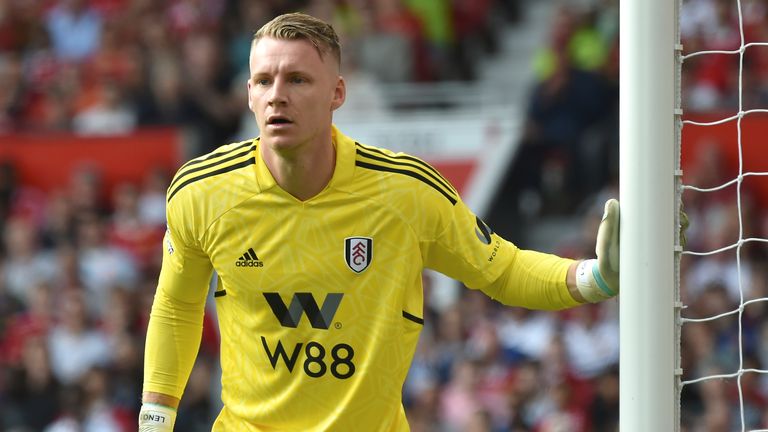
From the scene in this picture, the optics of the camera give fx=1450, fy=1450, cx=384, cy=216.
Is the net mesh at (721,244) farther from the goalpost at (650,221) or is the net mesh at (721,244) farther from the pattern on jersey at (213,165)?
the pattern on jersey at (213,165)

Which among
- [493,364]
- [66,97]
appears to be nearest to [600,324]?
[493,364]

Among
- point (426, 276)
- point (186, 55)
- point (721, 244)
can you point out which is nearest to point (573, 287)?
point (721, 244)

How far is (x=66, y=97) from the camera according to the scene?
43.0 ft

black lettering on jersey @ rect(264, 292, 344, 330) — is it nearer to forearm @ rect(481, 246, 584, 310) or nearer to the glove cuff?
forearm @ rect(481, 246, 584, 310)

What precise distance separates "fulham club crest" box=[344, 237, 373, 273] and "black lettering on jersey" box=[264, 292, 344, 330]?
0.33ft

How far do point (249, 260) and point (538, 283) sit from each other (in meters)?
0.88

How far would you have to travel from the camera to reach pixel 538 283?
4.42m

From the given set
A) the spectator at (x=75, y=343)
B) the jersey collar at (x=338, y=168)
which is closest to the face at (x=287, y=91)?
the jersey collar at (x=338, y=168)

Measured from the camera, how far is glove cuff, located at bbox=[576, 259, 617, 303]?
14.2ft

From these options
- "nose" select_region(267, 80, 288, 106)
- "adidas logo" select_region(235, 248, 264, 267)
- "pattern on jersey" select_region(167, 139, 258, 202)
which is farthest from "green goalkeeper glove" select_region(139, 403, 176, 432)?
"nose" select_region(267, 80, 288, 106)

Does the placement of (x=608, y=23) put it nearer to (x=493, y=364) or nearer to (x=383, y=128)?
(x=383, y=128)

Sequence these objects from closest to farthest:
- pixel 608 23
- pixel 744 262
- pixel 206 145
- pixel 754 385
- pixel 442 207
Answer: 1. pixel 442 207
2. pixel 754 385
3. pixel 744 262
4. pixel 608 23
5. pixel 206 145

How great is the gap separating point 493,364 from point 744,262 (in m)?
1.73

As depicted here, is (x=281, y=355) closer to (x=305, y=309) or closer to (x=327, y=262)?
(x=305, y=309)
